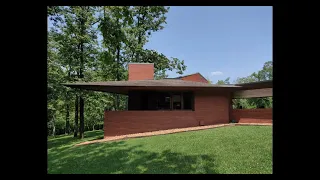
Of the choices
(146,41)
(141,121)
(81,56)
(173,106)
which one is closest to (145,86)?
(141,121)

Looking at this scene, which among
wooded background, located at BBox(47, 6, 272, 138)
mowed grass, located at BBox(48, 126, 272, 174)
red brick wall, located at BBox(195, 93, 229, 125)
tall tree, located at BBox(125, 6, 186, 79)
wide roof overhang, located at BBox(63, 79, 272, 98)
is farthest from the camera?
tall tree, located at BBox(125, 6, 186, 79)

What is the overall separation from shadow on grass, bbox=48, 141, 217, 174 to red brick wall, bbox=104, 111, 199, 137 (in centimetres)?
441

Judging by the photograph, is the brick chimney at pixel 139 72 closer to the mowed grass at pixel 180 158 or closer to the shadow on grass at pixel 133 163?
the mowed grass at pixel 180 158

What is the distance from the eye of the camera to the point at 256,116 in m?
15.7

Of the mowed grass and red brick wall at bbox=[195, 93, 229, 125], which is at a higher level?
red brick wall at bbox=[195, 93, 229, 125]

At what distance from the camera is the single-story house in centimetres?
1288

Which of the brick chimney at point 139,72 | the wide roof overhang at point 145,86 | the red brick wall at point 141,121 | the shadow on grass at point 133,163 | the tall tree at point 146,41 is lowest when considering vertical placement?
the shadow on grass at point 133,163

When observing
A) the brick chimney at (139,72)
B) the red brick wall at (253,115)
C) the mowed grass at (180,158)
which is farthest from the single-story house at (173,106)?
the brick chimney at (139,72)

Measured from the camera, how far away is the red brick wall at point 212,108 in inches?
577

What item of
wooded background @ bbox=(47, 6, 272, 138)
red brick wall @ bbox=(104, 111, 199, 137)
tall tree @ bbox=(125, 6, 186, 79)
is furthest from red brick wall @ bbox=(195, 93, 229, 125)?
tall tree @ bbox=(125, 6, 186, 79)

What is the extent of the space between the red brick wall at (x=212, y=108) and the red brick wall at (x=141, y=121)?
1169 millimetres

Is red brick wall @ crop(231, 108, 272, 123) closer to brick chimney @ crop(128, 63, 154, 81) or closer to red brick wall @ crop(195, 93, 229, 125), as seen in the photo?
red brick wall @ crop(195, 93, 229, 125)
